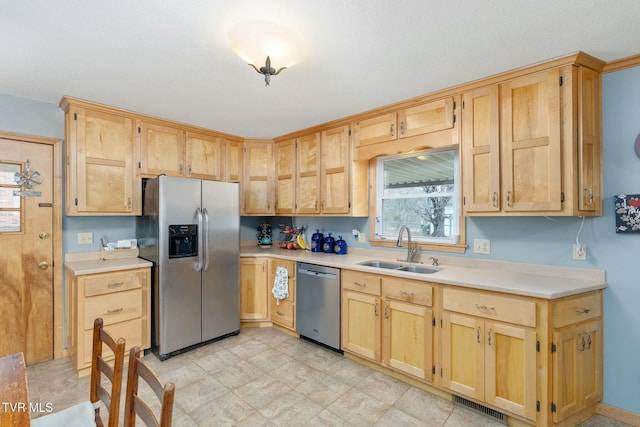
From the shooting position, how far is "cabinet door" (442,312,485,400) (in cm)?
204

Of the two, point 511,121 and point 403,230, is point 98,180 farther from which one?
point 511,121

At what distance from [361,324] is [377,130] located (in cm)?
180

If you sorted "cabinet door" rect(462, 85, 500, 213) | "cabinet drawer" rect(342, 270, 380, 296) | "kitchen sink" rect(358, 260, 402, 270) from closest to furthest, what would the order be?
1. "cabinet door" rect(462, 85, 500, 213)
2. "cabinet drawer" rect(342, 270, 380, 296)
3. "kitchen sink" rect(358, 260, 402, 270)

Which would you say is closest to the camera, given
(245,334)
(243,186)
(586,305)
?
(586,305)

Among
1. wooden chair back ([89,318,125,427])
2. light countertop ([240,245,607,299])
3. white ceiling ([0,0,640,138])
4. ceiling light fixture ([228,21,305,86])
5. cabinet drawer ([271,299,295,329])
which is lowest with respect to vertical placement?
cabinet drawer ([271,299,295,329])

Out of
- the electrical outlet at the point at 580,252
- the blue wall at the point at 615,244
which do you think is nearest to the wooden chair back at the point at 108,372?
the blue wall at the point at 615,244

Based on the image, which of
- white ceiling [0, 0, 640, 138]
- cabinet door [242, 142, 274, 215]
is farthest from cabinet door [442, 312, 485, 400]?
cabinet door [242, 142, 274, 215]

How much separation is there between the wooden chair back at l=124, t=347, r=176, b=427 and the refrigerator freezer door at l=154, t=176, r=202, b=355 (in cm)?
192

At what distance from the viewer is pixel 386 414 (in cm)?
207

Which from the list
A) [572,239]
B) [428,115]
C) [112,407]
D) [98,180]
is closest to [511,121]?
[428,115]

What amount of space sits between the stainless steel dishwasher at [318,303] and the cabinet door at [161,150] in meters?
1.74

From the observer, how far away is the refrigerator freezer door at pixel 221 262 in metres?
3.10

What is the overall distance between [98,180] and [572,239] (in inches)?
154

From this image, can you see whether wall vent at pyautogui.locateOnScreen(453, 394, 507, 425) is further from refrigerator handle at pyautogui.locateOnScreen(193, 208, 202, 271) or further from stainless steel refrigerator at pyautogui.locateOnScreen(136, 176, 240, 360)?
refrigerator handle at pyautogui.locateOnScreen(193, 208, 202, 271)
